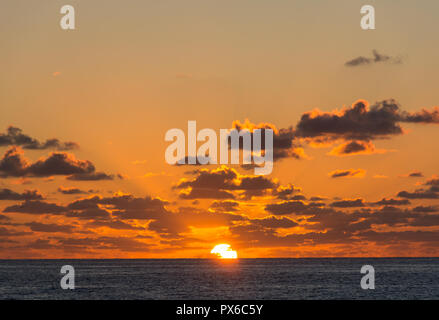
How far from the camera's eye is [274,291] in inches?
5017

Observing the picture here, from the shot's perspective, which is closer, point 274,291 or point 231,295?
point 231,295
